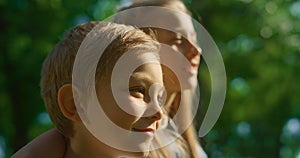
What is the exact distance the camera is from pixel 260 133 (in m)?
6.75

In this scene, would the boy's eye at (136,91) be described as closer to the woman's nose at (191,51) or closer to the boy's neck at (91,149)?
the boy's neck at (91,149)

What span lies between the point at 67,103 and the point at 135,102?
120 mm

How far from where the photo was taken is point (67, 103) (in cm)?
102

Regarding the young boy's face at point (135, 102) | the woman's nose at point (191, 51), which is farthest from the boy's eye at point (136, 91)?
the woman's nose at point (191, 51)

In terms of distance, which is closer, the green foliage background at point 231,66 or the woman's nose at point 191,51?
the woman's nose at point 191,51

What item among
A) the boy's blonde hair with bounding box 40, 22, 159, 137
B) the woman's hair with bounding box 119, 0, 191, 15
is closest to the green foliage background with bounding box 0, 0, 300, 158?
the woman's hair with bounding box 119, 0, 191, 15

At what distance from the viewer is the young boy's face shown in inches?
38.6

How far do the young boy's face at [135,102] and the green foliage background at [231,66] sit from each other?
4.53 m

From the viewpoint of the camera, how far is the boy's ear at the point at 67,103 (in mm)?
1005

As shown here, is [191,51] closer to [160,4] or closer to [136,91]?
[160,4]

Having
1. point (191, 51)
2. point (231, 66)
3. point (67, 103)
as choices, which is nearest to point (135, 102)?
point (67, 103)

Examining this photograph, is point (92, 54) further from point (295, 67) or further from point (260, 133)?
point (260, 133)

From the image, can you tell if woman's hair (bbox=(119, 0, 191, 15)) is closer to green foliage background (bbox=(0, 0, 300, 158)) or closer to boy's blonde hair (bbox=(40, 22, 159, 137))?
boy's blonde hair (bbox=(40, 22, 159, 137))

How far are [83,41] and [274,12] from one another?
551cm
